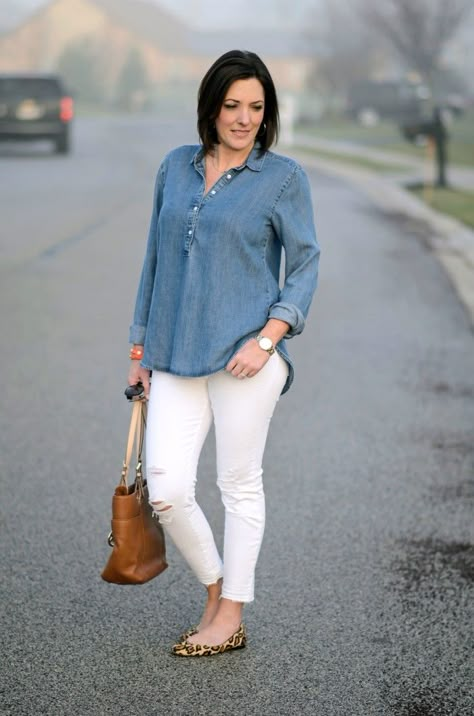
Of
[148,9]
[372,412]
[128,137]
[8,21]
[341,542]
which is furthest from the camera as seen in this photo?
[8,21]

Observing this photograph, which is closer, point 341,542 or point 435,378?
point 341,542

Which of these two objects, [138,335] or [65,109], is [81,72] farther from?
[138,335]

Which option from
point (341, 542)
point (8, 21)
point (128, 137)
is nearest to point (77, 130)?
point (128, 137)

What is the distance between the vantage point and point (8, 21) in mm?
176375

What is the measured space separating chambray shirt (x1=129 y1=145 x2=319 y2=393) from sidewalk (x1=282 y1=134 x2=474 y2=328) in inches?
275

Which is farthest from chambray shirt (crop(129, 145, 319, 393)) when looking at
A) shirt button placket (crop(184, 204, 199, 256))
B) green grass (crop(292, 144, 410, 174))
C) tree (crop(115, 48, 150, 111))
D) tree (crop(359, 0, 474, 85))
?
tree (crop(115, 48, 150, 111))

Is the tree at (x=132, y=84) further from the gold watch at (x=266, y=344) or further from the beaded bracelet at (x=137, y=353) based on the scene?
the gold watch at (x=266, y=344)

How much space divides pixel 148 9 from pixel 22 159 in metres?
128

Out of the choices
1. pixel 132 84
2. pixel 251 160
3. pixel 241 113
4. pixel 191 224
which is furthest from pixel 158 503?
pixel 132 84

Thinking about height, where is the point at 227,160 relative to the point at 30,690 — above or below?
above

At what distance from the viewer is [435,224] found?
18.1 m

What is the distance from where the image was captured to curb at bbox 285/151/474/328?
13.1m

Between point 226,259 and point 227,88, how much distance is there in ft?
1.50

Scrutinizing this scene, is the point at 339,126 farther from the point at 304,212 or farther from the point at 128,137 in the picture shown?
the point at 304,212
